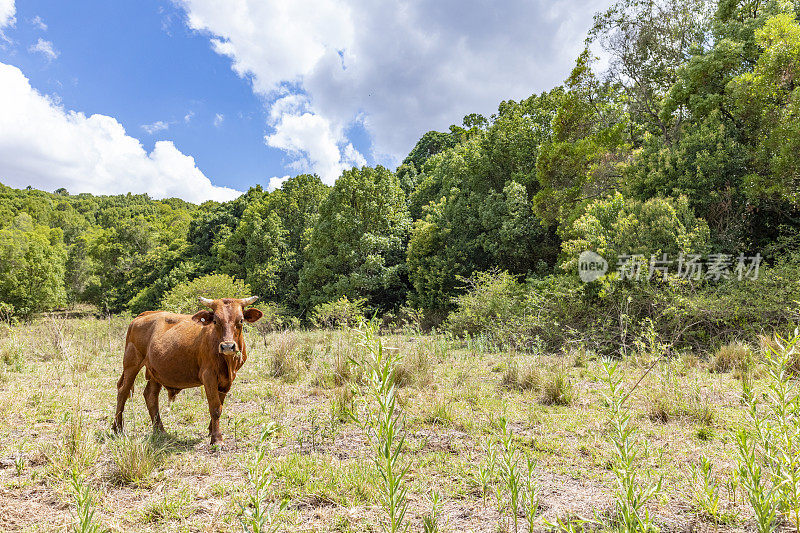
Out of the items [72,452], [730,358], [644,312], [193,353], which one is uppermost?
[644,312]

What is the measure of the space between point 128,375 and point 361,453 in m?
2.87

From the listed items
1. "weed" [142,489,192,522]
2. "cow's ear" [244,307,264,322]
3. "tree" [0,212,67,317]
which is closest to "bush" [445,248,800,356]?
"cow's ear" [244,307,264,322]

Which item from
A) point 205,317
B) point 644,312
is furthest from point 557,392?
point 644,312

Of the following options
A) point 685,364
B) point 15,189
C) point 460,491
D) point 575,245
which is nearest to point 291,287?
point 575,245

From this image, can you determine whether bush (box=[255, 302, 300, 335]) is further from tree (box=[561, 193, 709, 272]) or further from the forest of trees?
tree (box=[561, 193, 709, 272])

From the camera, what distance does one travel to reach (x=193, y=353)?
13.8 ft

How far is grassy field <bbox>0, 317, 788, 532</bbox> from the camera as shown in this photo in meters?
2.59

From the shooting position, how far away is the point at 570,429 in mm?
4301

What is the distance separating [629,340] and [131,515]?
10411mm

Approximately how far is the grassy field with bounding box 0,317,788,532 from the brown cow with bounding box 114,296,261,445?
0.41 metres

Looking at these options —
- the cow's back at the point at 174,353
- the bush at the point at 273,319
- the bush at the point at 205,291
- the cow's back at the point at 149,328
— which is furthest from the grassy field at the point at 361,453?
the bush at the point at 273,319

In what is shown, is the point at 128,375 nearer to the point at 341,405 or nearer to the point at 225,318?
the point at 225,318

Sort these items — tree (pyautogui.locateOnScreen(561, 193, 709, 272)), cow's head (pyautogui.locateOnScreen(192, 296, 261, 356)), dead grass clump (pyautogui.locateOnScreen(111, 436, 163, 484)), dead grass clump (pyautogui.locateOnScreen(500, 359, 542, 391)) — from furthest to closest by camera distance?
tree (pyautogui.locateOnScreen(561, 193, 709, 272))
dead grass clump (pyautogui.locateOnScreen(500, 359, 542, 391))
cow's head (pyautogui.locateOnScreen(192, 296, 261, 356))
dead grass clump (pyautogui.locateOnScreen(111, 436, 163, 484))

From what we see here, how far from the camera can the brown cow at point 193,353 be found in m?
4.00
